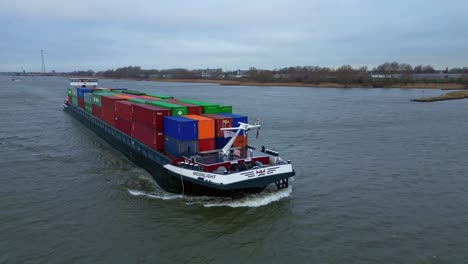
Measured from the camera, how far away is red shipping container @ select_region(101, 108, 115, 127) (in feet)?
92.6

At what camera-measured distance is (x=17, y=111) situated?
49594mm

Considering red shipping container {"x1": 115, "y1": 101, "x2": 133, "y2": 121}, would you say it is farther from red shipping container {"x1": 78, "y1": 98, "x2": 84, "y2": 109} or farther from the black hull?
red shipping container {"x1": 78, "y1": 98, "x2": 84, "y2": 109}

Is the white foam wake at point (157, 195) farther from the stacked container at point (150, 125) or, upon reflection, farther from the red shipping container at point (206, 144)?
the stacked container at point (150, 125)

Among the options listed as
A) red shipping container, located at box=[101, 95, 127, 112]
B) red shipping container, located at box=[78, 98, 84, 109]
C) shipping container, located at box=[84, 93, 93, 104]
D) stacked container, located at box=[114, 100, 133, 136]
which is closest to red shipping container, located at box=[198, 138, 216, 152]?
stacked container, located at box=[114, 100, 133, 136]

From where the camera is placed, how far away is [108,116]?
29.4 metres

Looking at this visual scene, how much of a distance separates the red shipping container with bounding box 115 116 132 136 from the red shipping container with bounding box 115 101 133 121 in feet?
0.86

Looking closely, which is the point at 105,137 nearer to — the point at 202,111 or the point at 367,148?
the point at 202,111

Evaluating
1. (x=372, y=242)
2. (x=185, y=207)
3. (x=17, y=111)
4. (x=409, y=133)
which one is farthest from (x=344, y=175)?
(x=17, y=111)

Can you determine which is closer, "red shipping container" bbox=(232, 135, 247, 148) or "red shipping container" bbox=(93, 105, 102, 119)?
"red shipping container" bbox=(232, 135, 247, 148)

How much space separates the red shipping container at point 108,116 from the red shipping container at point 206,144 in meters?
12.5

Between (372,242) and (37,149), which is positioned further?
(37,149)

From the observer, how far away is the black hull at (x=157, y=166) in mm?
16297

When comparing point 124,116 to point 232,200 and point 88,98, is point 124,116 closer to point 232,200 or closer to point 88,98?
point 232,200

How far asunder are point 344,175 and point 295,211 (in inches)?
232
